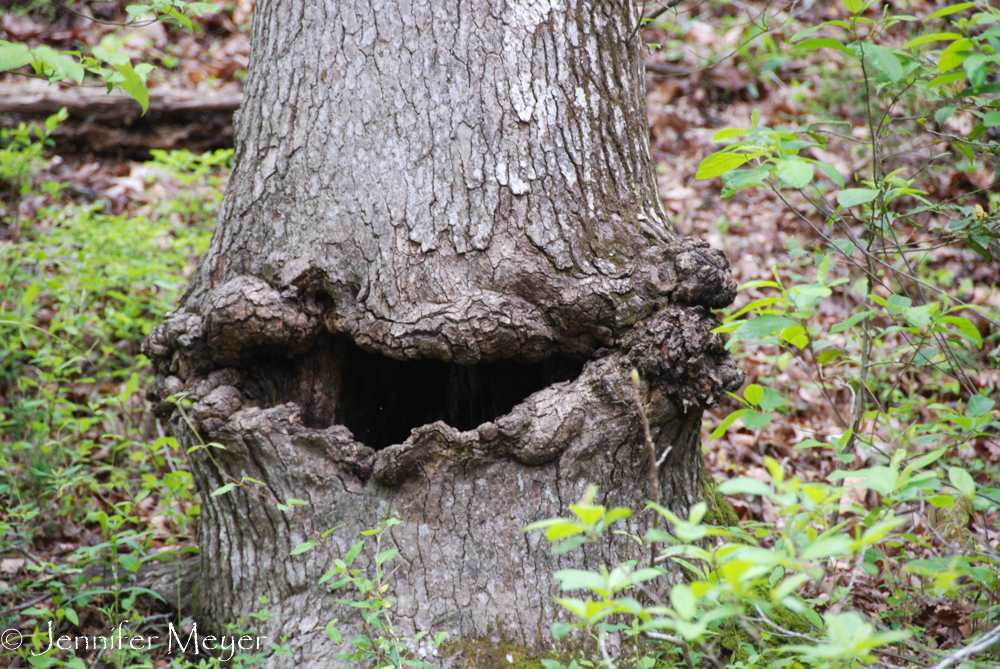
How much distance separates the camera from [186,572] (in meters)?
→ 2.83

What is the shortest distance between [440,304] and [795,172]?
110cm

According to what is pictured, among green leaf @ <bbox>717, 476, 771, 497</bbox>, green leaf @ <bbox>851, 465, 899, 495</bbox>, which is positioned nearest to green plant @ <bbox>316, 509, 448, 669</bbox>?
green leaf @ <bbox>717, 476, 771, 497</bbox>

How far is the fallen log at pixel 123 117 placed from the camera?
225 inches

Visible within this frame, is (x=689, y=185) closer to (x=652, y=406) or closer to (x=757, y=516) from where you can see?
(x=757, y=516)

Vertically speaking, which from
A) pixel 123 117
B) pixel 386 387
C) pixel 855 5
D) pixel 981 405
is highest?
pixel 855 5

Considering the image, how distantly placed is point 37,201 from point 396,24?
Result: 4.26 meters

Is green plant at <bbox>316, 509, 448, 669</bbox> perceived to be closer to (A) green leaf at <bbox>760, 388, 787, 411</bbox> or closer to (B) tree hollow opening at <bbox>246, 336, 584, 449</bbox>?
(B) tree hollow opening at <bbox>246, 336, 584, 449</bbox>

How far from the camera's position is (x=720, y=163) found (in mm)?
1933

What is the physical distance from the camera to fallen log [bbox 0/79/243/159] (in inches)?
225

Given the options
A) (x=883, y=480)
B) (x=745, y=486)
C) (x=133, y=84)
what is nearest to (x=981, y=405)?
(x=883, y=480)

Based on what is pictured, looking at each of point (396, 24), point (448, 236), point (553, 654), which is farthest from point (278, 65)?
point (553, 654)

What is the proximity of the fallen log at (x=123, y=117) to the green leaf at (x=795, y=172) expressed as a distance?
5350 millimetres

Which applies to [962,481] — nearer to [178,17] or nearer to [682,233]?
[178,17]

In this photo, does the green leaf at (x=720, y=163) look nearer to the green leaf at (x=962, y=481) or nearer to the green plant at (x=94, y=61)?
the green leaf at (x=962, y=481)
